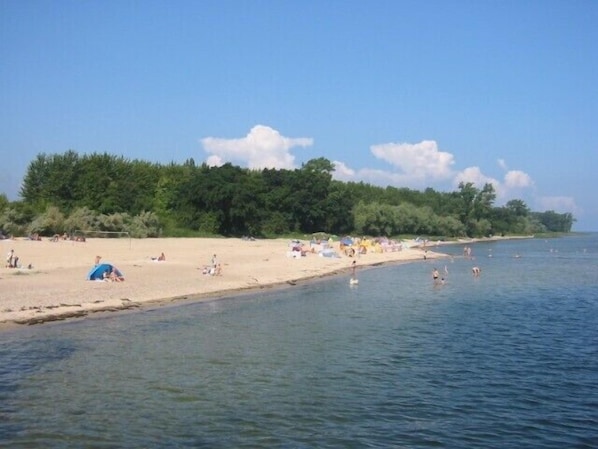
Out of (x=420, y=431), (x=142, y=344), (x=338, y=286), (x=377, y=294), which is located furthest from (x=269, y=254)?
(x=420, y=431)

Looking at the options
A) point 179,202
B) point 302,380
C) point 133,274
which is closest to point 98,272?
point 133,274

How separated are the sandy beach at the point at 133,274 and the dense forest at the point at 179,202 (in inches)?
373

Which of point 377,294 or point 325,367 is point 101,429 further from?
point 377,294

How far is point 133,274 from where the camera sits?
123ft

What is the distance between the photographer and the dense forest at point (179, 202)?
71188 millimetres

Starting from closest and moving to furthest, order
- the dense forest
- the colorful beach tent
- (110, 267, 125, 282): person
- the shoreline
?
the shoreline → the colorful beach tent → (110, 267, 125, 282): person → the dense forest

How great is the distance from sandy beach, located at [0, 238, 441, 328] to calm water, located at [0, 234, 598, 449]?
1923 mm

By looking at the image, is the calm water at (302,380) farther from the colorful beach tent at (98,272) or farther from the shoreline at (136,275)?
the colorful beach tent at (98,272)

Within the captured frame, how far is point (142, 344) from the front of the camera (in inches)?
838

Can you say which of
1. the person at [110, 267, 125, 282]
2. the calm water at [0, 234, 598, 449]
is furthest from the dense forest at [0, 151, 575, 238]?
the calm water at [0, 234, 598, 449]

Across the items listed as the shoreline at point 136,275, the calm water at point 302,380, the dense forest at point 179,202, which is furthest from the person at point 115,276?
the dense forest at point 179,202

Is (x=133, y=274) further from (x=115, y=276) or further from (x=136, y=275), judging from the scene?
(x=115, y=276)

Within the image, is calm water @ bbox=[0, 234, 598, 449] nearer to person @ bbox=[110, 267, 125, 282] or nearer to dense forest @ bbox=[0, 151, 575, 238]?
person @ bbox=[110, 267, 125, 282]

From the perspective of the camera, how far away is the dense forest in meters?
71.2
